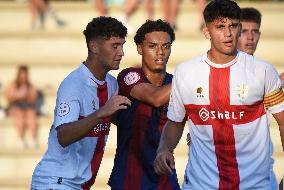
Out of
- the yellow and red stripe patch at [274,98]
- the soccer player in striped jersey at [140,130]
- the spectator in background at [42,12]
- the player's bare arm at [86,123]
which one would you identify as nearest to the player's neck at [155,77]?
the soccer player in striped jersey at [140,130]

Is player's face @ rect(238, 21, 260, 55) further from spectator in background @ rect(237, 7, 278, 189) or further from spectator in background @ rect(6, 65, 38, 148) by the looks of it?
spectator in background @ rect(6, 65, 38, 148)

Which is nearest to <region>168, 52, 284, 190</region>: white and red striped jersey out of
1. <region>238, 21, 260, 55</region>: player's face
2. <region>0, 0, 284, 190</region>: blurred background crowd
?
<region>238, 21, 260, 55</region>: player's face

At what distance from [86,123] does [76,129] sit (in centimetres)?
11

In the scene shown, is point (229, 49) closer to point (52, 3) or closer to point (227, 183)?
point (227, 183)

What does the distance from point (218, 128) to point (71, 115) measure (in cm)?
126

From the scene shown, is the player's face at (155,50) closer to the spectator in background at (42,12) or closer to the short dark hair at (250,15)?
the short dark hair at (250,15)

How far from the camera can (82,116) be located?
693 cm

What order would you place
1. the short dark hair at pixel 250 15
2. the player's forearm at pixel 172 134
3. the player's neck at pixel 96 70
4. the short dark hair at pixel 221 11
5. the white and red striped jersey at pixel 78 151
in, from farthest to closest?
the short dark hair at pixel 250 15, the player's neck at pixel 96 70, the white and red striped jersey at pixel 78 151, the player's forearm at pixel 172 134, the short dark hair at pixel 221 11

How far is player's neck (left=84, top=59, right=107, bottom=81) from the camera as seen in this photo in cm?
724

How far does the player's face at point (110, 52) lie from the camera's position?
7281mm

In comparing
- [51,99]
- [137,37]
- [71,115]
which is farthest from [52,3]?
[71,115]

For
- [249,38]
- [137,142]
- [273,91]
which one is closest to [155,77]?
[137,142]

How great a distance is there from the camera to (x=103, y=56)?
7.30 meters

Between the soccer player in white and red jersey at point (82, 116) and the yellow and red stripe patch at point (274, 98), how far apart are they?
134 centimetres
